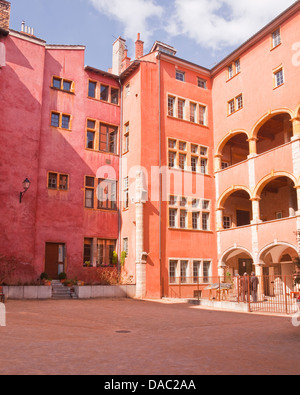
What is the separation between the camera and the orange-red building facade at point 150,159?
22.9 m

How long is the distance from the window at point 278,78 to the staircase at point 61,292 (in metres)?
17.6

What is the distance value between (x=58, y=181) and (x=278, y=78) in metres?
15.4

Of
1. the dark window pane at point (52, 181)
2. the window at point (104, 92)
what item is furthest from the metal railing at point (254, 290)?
the window at point (104, 92)

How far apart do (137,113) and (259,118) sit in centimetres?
806

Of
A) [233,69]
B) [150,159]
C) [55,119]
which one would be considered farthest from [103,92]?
[233,69]

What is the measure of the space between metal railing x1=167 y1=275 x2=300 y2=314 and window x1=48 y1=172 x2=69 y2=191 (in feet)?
29.9

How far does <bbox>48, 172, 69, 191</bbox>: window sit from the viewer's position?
24.0 metres

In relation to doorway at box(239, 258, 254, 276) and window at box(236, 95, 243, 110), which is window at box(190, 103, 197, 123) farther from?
doorway at box(239, 258, 254, 276)

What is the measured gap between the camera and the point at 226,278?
87.8 feet

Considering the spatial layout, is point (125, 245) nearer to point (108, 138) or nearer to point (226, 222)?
point (108, 138)

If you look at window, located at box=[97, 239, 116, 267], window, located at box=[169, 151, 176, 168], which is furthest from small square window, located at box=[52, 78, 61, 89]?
window, located at box=[97, 239, 116, 267]

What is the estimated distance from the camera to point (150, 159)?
82.8ft

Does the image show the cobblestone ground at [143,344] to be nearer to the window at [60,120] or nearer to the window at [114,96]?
the window at [60,120]
